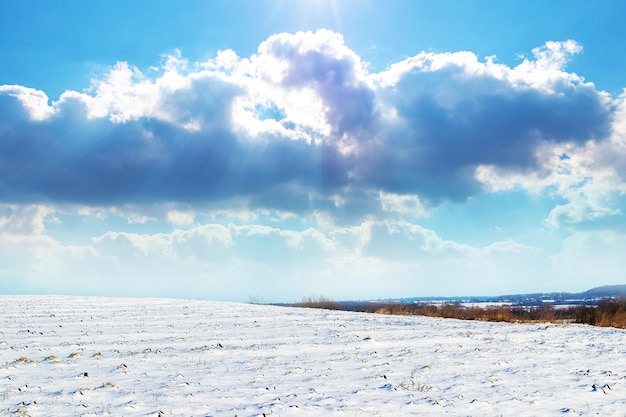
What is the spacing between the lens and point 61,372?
40.1ft

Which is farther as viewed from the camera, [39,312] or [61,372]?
[39,312]

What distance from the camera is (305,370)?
500 inches

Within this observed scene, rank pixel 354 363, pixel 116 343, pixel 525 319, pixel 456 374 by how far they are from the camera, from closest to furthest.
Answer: pixel 456 374
pixel 354 363
pixel 116 343
pixel 525 319

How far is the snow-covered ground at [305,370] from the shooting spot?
31.7 ft

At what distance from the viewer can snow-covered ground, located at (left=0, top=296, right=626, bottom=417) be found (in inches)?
381

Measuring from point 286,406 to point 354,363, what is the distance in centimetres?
448

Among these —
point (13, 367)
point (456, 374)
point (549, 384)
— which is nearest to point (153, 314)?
A: point (13, 367)

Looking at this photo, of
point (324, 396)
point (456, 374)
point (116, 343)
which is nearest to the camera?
point (324, 396)

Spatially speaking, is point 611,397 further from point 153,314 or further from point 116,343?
point 153,314

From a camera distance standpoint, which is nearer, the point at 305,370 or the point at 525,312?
the point at 305,370

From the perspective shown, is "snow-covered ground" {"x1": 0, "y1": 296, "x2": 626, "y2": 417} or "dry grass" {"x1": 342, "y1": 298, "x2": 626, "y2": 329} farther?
"dry grass" {"x1": 342, "y1": 298, "x2": 626, "y2": 329}

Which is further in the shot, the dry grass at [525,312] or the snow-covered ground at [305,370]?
the dry grass at [525,312]

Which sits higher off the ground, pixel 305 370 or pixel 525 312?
pixel 305 370

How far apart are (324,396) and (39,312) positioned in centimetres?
2197
